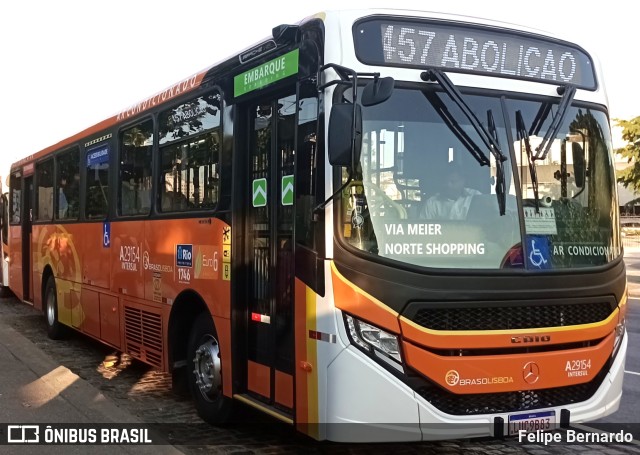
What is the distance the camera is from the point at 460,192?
4746 mm

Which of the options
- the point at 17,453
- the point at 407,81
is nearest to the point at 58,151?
the point at 17,453

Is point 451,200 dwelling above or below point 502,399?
above

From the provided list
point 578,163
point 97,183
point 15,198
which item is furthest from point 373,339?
point 15,198

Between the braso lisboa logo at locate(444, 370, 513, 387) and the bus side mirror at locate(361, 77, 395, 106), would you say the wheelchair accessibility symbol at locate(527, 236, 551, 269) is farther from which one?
the bus side mirror at locate(361, 77, 395, 106)

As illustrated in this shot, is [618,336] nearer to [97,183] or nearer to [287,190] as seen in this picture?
[287,190]

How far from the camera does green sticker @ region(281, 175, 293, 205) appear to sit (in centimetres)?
516

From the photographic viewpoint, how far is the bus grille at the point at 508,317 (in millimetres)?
4559

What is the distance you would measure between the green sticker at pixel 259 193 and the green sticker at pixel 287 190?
34cm

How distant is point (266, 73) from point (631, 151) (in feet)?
85.2

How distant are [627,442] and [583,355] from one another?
159cm

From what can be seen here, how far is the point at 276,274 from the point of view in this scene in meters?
5.37

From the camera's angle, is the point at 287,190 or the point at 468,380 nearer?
the point at 468,380

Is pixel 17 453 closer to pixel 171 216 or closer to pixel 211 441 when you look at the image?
pixel 211 441

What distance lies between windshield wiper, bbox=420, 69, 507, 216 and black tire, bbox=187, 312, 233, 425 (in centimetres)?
275
